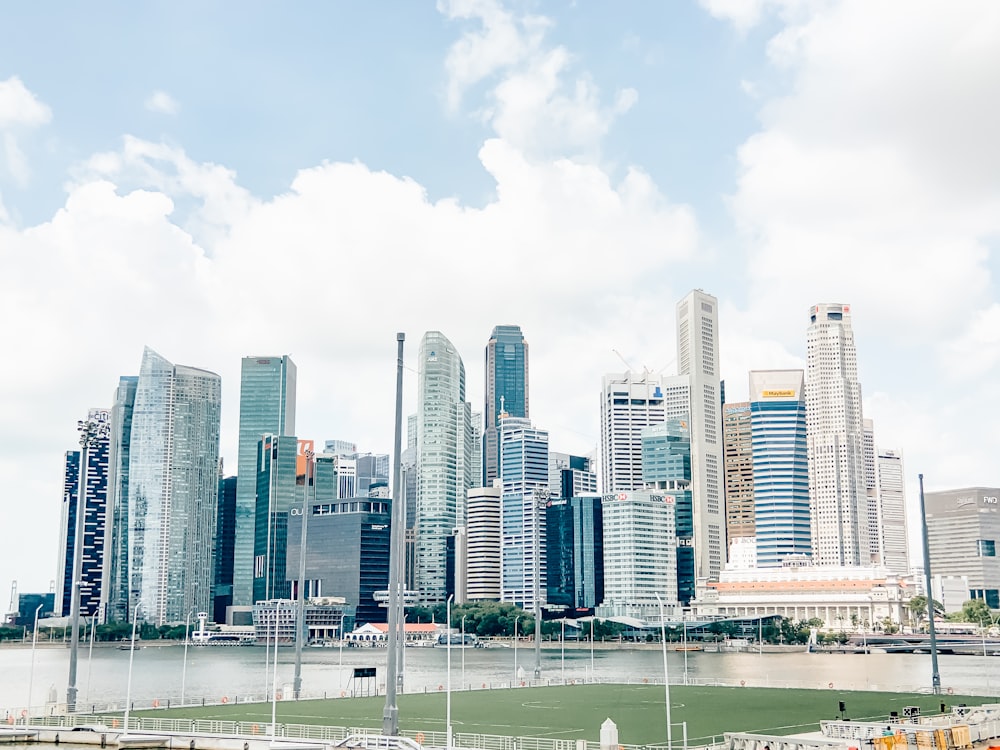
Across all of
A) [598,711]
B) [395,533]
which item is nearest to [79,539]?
[395,533]

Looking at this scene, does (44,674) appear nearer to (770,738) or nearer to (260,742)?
(260,742)

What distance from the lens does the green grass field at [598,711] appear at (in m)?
64.7

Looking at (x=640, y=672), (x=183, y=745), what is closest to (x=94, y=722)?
(x=183, y=745)

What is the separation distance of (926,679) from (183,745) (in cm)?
13088

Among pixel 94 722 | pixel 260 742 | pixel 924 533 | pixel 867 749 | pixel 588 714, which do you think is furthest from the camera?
A: pixel 924 533

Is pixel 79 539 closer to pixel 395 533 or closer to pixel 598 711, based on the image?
pixel 395 533

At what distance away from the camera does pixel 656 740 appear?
192 ft

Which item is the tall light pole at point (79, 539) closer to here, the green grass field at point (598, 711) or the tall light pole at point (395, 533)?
the green grass field at point (598, 711)

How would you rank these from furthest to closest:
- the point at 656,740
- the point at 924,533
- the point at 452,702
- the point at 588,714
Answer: the point at 924,533 → the point at 452,702 → the point at 588,714 → the point at 656,740

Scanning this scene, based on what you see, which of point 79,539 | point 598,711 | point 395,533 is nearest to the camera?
point 395,533

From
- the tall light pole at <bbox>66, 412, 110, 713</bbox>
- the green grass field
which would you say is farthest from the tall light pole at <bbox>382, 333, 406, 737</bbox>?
the tall light pole at <bbox>66, 412, 110, 713</bbox>

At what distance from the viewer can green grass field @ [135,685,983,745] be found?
212 ft

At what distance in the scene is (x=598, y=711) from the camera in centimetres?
7694

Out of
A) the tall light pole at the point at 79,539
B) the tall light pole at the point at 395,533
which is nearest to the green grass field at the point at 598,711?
the tall light pole at the point at 79,539
